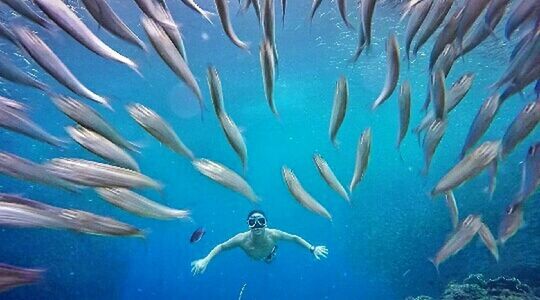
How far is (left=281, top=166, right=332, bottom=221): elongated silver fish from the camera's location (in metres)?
3.62

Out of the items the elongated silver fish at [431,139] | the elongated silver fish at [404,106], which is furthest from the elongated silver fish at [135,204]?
the elongated silver fish at [431,139]

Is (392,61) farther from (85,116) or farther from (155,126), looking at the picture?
(85,116)

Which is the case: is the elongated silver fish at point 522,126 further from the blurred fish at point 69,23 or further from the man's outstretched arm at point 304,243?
the man's outstretched arm at point 304,243

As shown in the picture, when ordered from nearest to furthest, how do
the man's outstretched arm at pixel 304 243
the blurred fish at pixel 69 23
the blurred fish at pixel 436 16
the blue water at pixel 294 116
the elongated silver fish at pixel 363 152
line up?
the blurred fish at pixel 69 23 < the blurred fish at pixel 436 16 < the elongated silver fish at pixel 363 152 < the man's outstretched arm at pixel 304 243 < the blue water at pixel 294 116

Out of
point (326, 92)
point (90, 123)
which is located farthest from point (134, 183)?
point (326, 92)

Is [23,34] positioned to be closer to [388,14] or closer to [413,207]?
[388,14]

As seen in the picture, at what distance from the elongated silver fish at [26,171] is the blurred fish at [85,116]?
14.8 inches

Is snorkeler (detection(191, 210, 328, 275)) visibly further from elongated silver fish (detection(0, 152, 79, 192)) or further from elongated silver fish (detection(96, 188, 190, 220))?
elongated silver fish (detection(0, 152, 79, 192))

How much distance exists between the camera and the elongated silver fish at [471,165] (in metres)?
3.06

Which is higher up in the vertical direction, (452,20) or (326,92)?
(326,92)

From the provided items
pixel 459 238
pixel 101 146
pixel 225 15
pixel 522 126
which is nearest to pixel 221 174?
pixel 101 146

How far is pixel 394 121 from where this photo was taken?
39750mm

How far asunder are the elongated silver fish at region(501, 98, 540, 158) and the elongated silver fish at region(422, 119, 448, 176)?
44 cm

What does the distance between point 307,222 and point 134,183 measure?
88.0 meters
